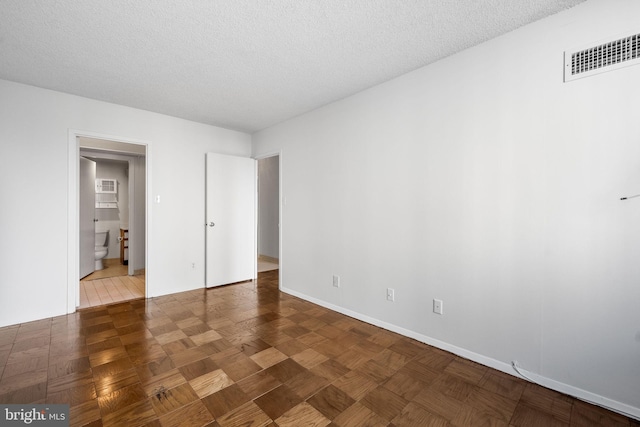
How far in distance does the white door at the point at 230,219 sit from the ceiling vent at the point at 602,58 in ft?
13.5

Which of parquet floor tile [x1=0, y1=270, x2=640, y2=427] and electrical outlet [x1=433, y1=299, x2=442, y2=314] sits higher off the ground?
electrical outlet [x1=433, y1=299, x2=442, y2=314]

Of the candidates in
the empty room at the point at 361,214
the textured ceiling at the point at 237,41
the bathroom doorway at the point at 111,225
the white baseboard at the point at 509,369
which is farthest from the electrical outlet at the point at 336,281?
the bathroom doorway at the point at 111,225

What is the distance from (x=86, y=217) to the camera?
4.77 metres

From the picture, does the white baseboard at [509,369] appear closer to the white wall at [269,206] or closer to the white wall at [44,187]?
the white wall at [44,187]

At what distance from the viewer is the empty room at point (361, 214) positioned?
66.8 inches

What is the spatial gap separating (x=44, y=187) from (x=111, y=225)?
3902mm

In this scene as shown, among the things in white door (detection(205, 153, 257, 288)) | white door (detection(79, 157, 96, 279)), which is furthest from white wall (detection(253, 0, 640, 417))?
white door (detection(79, 157, 96, 279))

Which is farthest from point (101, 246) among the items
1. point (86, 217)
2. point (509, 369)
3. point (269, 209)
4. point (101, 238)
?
point (509, 369)

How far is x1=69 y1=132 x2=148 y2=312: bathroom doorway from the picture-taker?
11.9ft

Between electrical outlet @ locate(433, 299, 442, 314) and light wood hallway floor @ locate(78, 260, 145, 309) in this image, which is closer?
electrical outlet @ locate(433, 299, 442, 314)

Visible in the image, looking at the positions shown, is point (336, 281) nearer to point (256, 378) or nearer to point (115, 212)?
point (256, 378)

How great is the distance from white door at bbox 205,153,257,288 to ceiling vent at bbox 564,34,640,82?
4123 mm

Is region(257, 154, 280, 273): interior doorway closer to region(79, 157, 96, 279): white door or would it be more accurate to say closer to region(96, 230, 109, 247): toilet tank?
region(79, 157, 96, 279): white door

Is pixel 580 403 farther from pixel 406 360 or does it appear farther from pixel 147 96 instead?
pixel 147 96
